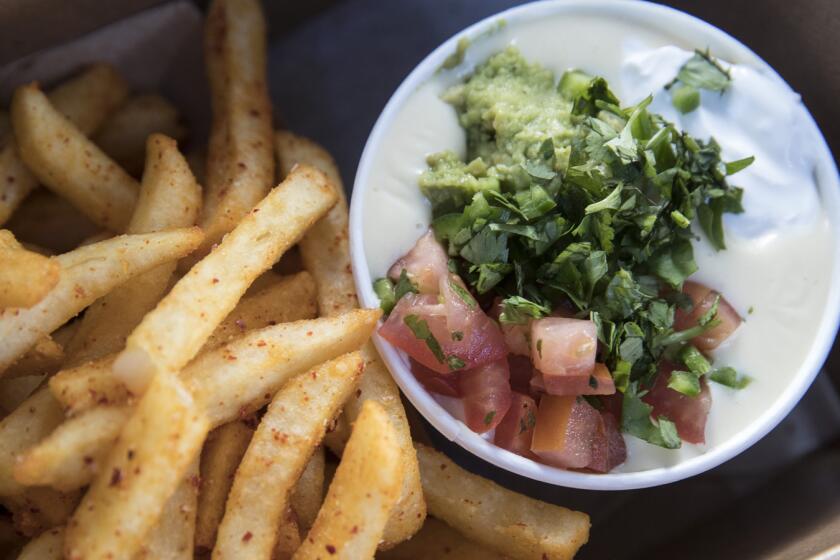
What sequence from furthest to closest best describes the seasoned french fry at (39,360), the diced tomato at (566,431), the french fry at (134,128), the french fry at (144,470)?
1. the french fry at (134,128)
2. the diced tomato at (566,431)
3. the seasoned french fry at (39,360)
4. the french fry at (144,470)

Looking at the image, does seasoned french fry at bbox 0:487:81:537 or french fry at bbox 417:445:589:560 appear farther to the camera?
french fry at bbox 417:445:589:560

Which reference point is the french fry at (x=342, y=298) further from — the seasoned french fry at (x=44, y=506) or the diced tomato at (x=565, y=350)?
the seasoned french fry at (x=44, y=506)

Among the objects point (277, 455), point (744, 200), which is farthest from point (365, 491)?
point (744, 200)

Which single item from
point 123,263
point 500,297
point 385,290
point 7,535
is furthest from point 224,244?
point 7,535

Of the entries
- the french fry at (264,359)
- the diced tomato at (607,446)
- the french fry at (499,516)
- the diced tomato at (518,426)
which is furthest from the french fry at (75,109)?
the diced tomato at (607,446)

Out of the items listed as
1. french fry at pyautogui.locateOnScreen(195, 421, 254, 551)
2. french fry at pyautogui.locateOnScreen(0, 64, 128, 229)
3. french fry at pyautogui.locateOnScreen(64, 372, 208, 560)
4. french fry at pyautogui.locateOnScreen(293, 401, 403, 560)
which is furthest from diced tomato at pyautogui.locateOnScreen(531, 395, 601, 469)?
french fry at pyautogui.locateOnScreen(0, 64, 128, 229)

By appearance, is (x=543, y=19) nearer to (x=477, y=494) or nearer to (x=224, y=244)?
(x=224, y=244)

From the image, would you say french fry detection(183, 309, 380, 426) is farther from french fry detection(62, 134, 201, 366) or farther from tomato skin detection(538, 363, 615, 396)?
tomato skin detection(538, 363, 615, 396)
